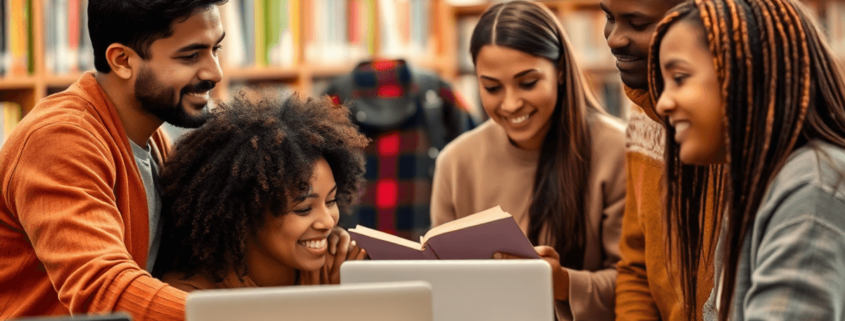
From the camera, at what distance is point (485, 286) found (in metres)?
1.25

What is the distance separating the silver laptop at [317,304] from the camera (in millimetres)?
999

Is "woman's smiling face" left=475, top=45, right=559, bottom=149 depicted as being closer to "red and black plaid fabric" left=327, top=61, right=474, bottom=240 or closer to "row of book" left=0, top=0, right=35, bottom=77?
"red and black plaid fabric" left=327, top=61, right=474, bottom=240

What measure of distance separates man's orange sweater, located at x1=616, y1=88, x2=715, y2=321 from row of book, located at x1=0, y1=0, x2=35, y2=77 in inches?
97.1

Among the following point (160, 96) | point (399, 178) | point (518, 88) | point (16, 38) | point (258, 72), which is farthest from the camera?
point (258, 72)

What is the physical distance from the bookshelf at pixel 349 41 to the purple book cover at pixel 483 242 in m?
2.19

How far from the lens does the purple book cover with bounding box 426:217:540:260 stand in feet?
4.71

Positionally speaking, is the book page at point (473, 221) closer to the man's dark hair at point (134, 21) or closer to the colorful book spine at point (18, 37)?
the man's dark hair at point (134, 21)

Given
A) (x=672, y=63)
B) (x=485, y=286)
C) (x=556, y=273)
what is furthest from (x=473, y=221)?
(x=672, y=63)

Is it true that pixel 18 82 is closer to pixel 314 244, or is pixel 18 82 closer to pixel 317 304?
pixel 314 244

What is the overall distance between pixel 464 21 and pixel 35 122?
2830 millimetres

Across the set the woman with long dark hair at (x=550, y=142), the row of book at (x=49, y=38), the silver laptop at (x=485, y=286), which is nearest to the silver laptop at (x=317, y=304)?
the silver laptop at (x=485, y=286)

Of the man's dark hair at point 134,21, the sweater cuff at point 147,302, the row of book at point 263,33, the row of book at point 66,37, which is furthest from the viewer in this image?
the row of book at point 263,33

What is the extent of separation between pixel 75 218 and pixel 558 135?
1164mm

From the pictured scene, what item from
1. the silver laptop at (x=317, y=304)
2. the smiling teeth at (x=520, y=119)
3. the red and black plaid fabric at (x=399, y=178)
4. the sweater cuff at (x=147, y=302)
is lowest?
the red and black plaid fabric at (x=399, y=178)
